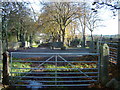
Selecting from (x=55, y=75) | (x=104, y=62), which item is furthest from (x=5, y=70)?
(x=104, y=62)

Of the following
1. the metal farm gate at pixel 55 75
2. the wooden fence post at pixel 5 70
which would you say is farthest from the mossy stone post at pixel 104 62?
the wooden fence post at pixel 5 70

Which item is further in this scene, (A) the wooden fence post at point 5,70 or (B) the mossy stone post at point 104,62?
(A) the wooden fence post at point 5,70

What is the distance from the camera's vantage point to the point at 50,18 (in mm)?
17672

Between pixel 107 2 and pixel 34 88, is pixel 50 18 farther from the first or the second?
pixel 34 88

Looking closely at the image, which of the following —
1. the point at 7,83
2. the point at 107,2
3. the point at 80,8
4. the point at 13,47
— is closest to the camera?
the point at 7,83

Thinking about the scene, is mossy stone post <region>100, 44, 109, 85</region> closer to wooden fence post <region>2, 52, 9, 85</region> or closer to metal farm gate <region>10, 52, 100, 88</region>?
metal farm gate <region>10, 52, 100, 88</region>

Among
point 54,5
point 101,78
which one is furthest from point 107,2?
point 54,5

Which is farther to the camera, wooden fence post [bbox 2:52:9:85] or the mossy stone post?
wooden fence post [bbox 2:52:9:85]

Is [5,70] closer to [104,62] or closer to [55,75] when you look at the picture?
[55,75]

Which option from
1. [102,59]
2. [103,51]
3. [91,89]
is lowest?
[91,89]

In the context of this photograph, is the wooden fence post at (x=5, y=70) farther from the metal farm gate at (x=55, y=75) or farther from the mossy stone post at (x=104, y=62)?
the mossy stone post at (x=104, y=62)

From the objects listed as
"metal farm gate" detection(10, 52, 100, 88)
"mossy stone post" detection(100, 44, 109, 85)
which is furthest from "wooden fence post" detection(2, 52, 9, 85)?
"mossy stone post" detection(100, 44, 109, 85)

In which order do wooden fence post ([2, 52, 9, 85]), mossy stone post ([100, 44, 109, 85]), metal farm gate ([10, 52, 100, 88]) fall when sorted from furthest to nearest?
wooden fence post ([2, 52, 9, 85]) → metal farm gate ([10, 52, 100, 88]) → mossy stone post ([100, 44, 109, 85])

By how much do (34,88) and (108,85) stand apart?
210 cm
